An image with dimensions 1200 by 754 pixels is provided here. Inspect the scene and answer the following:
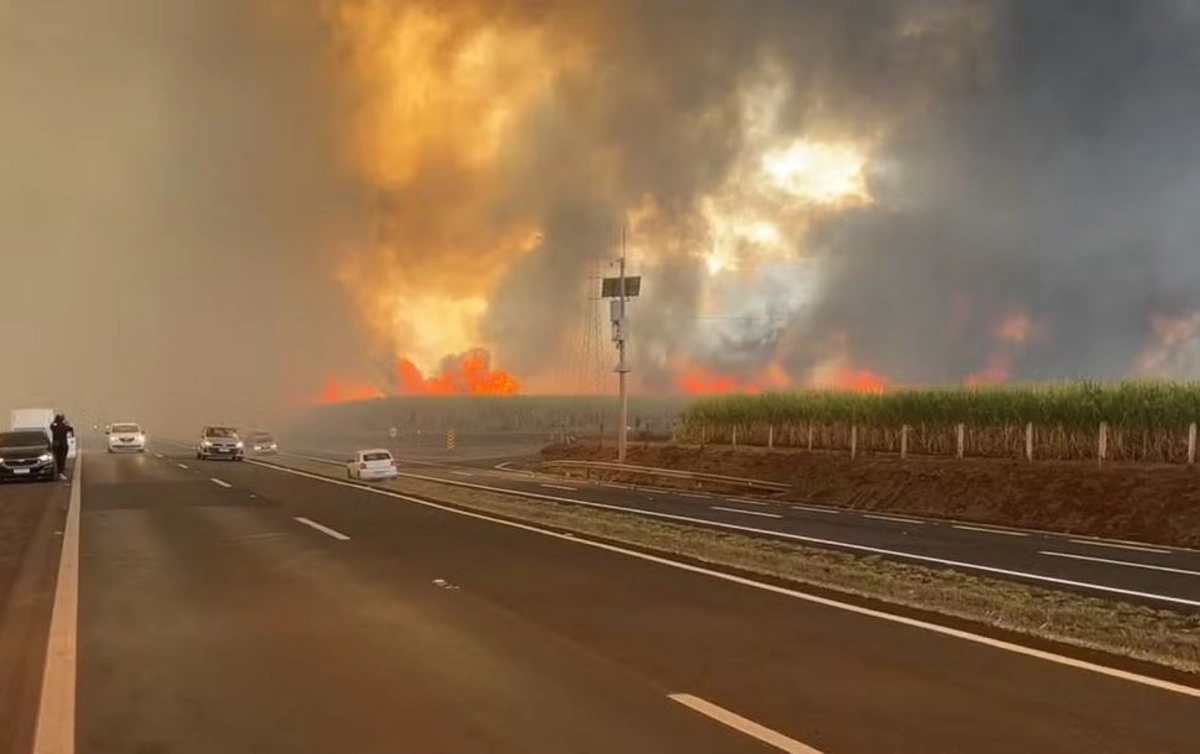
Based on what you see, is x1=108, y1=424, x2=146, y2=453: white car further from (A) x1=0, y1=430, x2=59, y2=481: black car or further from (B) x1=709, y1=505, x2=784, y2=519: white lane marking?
(B) x1=709, y1=505, x2=784, y2=519: white lane marking

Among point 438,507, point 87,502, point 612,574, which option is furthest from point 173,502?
point 612,574

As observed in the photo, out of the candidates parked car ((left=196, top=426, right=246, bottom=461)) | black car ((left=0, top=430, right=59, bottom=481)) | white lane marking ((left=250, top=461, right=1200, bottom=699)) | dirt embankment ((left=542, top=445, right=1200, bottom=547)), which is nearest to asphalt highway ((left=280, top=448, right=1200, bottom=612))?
dirt embankment ((left=542, top=445, right=1200, bottom=547))

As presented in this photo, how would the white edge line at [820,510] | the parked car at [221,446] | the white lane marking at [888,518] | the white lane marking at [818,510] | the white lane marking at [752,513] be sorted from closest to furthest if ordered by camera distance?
the white lane marking at [752,513] < the white lane marking at [888,518] < the white edge line at [820,510] < the white lane marking at [818,510] < the parked car at [221,446]

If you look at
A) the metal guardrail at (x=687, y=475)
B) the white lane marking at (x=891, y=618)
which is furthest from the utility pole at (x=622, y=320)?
the white lane marking at (x=891, y=618)

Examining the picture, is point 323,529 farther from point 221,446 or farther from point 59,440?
point 221,446

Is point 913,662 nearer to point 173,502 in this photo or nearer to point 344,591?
point 344,591

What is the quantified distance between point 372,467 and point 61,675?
28.4 meters

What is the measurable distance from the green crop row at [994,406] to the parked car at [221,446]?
25036mm

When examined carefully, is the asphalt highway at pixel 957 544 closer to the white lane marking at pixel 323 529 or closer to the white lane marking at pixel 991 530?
the white lane marking at pixel 991 530

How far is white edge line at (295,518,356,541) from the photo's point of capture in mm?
18016

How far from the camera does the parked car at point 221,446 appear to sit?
50969mm

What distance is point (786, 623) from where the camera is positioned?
1012 centimetres

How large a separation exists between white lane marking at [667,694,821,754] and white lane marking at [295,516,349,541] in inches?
462

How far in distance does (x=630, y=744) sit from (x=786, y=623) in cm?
433
